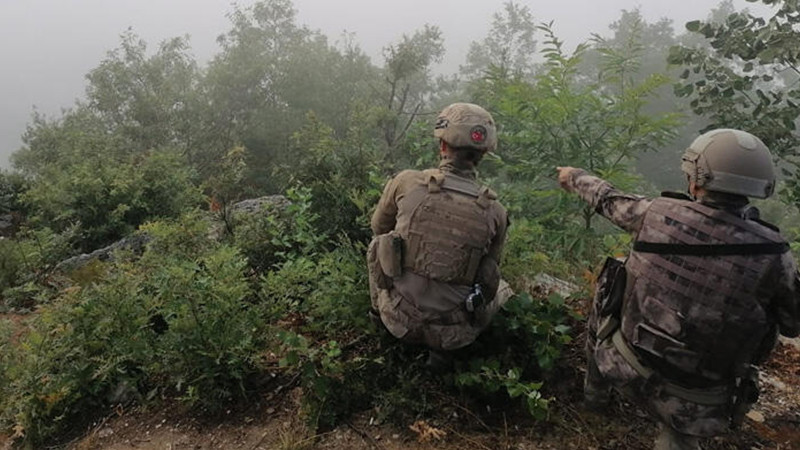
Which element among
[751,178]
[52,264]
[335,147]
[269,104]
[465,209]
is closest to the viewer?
[751,178]

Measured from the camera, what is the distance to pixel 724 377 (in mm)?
2223

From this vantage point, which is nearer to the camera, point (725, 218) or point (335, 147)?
point (725, 218)

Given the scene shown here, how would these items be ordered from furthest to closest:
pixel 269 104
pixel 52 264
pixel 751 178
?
pixel 269 104
pixel 52 264
pixel 751 178

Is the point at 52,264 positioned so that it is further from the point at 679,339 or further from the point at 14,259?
the point at 679,339

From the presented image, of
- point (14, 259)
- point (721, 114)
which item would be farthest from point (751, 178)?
point (14, 259)

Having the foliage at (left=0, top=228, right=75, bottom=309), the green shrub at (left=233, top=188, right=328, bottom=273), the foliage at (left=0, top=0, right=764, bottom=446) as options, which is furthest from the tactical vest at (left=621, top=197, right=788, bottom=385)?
the foliage at (left=0, top=228, right=75, bottom=309)

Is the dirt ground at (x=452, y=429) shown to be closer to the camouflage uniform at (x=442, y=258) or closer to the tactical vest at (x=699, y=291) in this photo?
the camouflage uniform at (x=442, y=258)

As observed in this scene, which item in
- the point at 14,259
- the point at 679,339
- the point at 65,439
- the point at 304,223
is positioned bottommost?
the point at 14,259

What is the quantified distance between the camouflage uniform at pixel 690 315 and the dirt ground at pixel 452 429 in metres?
0.54

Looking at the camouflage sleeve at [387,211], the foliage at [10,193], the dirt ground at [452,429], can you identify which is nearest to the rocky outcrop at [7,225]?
the foliage at [10,193]

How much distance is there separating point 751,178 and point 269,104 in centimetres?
2453

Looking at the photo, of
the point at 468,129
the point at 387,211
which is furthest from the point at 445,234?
the point at 468,129

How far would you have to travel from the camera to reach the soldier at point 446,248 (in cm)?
289

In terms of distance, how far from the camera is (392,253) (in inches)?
115
